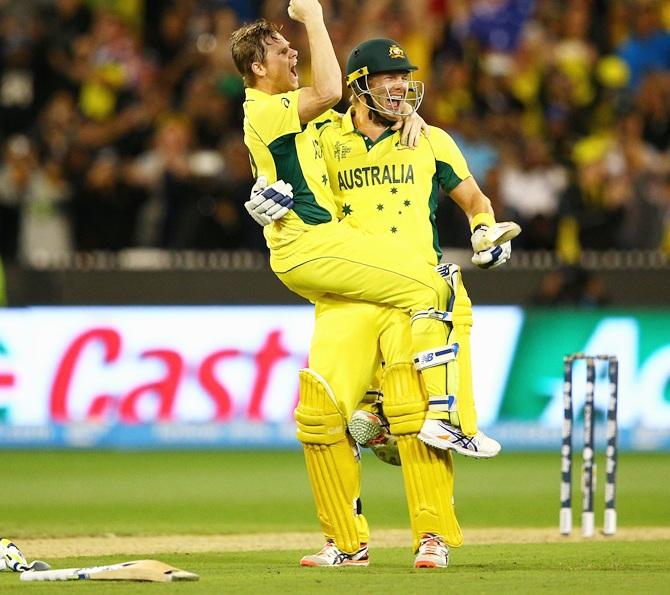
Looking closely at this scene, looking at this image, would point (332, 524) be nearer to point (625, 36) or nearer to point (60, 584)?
point (60, 584)

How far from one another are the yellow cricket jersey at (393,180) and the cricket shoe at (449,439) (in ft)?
2.67

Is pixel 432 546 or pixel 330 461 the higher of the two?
pixel 330 461

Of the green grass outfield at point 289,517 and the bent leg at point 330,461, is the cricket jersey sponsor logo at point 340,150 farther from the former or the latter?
the green grass outfield at point 289,517

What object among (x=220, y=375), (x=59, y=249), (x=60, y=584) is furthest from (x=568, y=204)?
(x=60, y=584)

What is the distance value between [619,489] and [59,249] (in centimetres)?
592

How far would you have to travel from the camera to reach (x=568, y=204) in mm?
15109

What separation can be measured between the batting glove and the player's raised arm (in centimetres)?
36

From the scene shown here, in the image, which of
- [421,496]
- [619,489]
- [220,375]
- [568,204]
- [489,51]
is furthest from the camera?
[489,51]

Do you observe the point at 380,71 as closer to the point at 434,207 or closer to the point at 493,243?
the point at 434,207

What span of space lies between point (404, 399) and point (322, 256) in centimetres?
76

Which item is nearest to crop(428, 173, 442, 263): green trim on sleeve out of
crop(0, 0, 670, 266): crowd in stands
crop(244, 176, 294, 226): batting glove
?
crop(244, 176, 294, 226): batting glove

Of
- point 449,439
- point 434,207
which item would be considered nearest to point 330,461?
point 449,439

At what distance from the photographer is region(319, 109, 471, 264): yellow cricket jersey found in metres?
7.35

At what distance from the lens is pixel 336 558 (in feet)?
24.1
